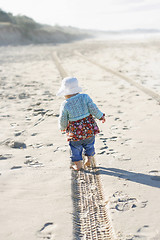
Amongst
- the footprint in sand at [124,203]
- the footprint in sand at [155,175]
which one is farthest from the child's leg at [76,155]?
the footprint in sand at [155,175]

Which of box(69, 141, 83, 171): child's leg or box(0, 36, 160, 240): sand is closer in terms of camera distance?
box(0, 36, 160, 240): sand

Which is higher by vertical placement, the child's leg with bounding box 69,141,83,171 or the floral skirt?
the floral skirt

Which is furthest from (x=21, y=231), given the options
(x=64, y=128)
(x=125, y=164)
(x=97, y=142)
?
(x=97, y=142)

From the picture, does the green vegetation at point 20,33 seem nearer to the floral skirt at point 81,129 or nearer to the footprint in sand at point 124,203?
the floral skirt at point 81,129

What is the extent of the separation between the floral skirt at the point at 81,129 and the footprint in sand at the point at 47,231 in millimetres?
1070

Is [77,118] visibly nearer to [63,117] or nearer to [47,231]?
[63,117]

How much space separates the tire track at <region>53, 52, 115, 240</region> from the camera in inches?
82.5

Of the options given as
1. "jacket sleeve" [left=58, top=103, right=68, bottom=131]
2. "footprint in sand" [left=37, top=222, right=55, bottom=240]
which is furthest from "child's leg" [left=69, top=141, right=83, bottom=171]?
"footprint in sand" [left=37, top=222, right=55, bottom=240]

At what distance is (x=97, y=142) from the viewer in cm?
374

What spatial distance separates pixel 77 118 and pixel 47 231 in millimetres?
1290

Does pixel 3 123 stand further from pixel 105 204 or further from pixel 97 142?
pixel 105 204

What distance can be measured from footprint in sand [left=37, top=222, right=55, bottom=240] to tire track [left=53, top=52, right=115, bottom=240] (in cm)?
18

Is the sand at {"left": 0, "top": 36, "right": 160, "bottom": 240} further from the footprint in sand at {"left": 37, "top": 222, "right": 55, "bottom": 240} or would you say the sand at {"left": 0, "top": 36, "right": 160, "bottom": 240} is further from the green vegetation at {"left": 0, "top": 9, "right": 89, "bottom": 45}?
the green vegetation at {"left": 0, "top": 9, "right": 89, "bottom": 45}

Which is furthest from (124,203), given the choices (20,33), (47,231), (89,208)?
(20,33)
